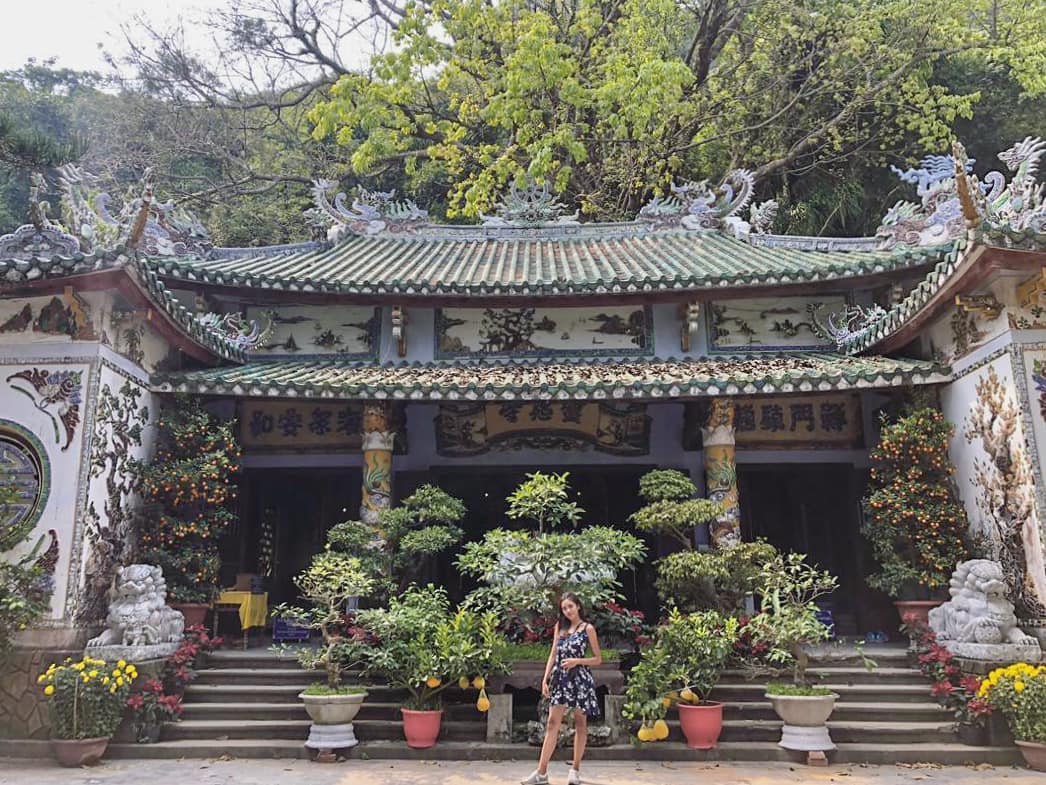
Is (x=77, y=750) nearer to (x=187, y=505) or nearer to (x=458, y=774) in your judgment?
(x=187, y=505)

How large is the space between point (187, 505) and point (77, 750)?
2.37 m

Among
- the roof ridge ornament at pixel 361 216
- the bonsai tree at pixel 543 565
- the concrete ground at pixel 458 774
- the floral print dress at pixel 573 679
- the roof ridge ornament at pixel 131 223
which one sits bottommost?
the concrete ground at pixel 458 774

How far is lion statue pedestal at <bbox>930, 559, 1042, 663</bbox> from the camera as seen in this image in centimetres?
606

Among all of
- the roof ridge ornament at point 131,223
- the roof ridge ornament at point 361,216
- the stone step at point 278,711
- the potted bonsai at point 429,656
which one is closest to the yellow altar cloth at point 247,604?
the stone step at point 278,711

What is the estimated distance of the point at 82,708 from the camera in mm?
5688

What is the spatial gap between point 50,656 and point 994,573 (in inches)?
300

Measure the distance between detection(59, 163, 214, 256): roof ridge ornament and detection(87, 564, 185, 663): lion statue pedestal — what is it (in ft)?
9.23

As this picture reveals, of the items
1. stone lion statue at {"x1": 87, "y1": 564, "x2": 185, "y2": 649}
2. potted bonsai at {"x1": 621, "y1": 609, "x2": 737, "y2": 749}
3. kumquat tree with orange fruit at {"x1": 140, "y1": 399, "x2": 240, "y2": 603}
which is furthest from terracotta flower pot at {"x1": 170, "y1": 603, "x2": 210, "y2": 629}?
potted bonsai at {"x1": 621, "y1": 609, "x2": 737, "y2": 749}

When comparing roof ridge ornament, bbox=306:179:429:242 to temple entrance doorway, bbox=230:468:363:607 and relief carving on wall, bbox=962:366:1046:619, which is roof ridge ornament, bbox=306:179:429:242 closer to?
temple entrance doorway, bbox=230:468:363:607

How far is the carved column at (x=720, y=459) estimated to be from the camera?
26.1 ft

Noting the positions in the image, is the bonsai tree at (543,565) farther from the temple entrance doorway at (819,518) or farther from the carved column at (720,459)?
the temple entrance doorway at (819,518)

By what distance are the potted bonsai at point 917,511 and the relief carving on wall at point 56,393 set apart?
7.25m

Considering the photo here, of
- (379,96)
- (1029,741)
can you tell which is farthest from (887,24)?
(1029,741)

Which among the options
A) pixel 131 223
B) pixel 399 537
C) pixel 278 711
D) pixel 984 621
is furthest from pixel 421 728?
pixel 131 223
